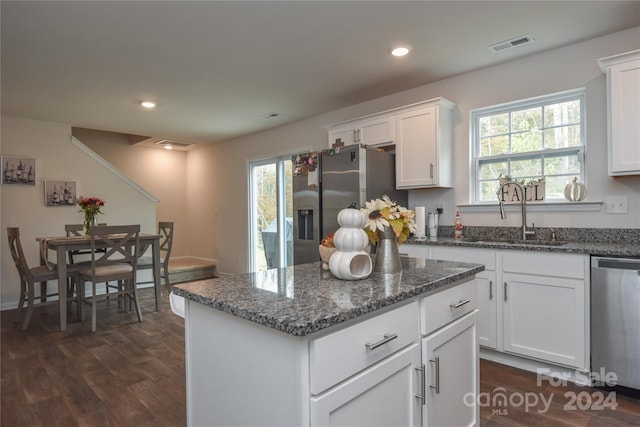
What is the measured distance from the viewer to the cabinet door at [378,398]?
954 mm

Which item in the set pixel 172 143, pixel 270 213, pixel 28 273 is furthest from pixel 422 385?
pixel 172 143

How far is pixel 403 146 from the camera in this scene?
137 inches

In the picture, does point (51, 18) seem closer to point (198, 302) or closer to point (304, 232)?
point (198, 302)

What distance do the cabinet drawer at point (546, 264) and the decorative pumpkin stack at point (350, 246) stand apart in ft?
5.48

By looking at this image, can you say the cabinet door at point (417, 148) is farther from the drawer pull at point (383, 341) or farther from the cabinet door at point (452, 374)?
the drawer pull at point (383, 341)

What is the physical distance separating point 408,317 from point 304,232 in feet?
9.08

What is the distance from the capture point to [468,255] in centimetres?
279

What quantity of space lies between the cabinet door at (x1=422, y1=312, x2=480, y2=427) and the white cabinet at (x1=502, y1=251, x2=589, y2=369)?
3.63 feet

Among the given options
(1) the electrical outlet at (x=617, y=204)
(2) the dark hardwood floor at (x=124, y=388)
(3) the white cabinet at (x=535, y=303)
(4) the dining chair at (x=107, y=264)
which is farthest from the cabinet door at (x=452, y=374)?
(4) the dining chair at (x=107, y=264)

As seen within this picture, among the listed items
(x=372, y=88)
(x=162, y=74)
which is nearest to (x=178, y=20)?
(x=162, y=74)

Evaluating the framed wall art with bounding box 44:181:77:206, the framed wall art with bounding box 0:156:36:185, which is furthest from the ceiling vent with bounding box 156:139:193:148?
the framed wall art with bounding box 0:156:36:185

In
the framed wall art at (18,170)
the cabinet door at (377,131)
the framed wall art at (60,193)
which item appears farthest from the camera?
the framed wall art at (60,193)

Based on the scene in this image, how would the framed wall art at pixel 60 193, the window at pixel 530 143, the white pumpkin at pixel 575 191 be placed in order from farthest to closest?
1. the framed wall art at pixel 60 193
2. the window at pixel 530 143
3. the white pumpkin at pixel 575 191

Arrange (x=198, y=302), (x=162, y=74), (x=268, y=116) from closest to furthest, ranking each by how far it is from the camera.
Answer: (x=198, y=302) → (x=162, y=74) → (x=268, y=116)
